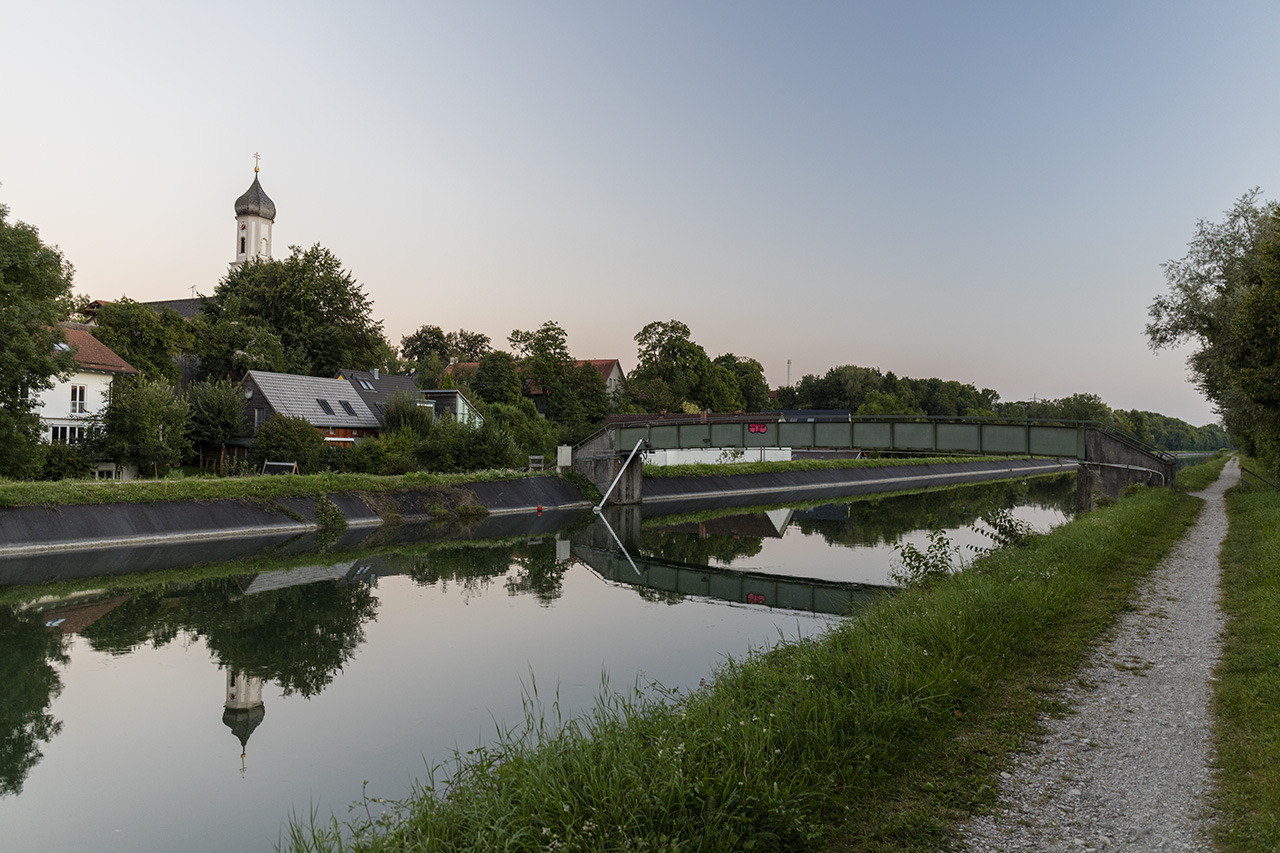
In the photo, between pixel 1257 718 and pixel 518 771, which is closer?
pixel 518 771

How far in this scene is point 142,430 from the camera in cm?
4188

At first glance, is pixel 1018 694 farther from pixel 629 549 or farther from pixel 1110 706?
pixel 629 549

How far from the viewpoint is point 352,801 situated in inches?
392

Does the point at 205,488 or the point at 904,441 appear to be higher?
the point at 904,441

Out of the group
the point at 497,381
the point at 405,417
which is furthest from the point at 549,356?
the point at 405,417

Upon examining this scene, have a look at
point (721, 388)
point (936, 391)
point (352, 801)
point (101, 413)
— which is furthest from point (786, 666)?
point (936, 391)

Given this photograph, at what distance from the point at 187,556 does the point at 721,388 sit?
7833 cm

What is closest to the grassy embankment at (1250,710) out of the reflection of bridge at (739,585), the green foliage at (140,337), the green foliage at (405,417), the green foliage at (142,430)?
the reflection of bridge at (739,585)

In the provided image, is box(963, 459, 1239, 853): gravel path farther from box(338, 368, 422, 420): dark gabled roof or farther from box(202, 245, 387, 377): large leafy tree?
box(202, 245, 387, 377): large leafy tree

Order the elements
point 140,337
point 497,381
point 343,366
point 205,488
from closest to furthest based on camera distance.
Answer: point 205,488 → point 140,337 → point 343,366 → point 497,381

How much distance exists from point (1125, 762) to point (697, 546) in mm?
28141

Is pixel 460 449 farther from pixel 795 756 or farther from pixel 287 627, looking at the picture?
pixel 795 756

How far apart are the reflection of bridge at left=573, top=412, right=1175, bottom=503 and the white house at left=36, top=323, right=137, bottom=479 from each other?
93.1 ft

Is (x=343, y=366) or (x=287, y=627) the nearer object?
(x=287, y=627)
